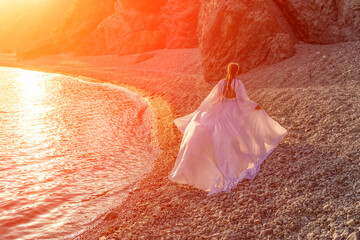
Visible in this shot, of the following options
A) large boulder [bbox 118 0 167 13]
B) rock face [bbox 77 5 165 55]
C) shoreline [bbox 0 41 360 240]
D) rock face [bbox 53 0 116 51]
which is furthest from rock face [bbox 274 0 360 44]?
rock face [bbox 53 0 116 51]

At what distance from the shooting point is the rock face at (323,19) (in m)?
14.7

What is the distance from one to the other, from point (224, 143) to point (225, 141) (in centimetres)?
6

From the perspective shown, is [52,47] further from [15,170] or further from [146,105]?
[15,170]

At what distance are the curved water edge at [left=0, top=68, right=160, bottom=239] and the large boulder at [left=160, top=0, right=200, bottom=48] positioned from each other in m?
13.7

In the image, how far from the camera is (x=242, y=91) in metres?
7.69

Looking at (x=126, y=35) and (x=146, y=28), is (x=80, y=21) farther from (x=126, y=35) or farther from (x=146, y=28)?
(x=146, y=28)

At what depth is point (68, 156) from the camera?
10875mm

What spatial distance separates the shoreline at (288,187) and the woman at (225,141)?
269 millimetres

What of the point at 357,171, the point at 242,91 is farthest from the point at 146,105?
the point at 357,171

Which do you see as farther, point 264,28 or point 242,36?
point 242,36

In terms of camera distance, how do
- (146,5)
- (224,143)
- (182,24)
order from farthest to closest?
(146,5) < (182,24) < (224,143)

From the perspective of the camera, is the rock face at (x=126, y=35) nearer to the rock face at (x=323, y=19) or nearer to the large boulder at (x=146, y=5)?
the large boulder at (x=146, y=5)

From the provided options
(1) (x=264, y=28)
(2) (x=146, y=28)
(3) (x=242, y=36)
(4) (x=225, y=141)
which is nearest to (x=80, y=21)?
(2) (x=146, y=28)

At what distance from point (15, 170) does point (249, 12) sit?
43.7 feet
